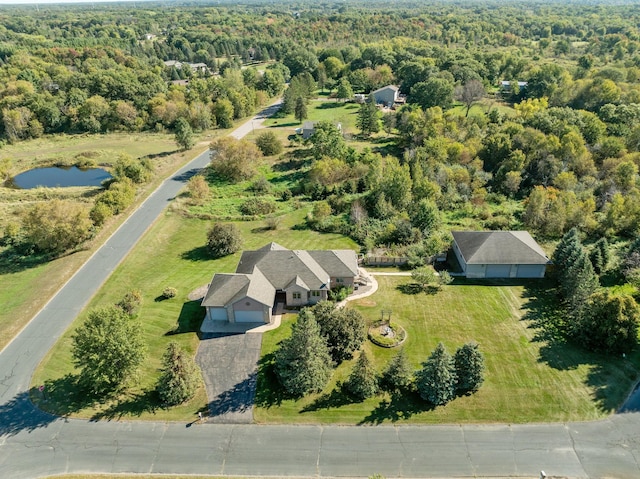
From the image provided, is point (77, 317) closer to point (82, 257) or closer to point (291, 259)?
point (82, 257)

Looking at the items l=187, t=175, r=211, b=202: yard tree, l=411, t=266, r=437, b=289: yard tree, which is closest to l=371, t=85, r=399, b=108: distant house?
l=187, t=175, r=211, b=202: yard tree

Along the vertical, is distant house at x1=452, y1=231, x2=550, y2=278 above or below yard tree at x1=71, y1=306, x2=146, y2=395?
below

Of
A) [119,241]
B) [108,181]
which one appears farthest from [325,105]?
[119,241]

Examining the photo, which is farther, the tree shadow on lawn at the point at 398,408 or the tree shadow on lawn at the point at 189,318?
the tree shadow on lawn at the point at 189,318

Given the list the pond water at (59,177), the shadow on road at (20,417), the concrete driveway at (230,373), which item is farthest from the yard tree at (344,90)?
the shadow on road at (20,417)

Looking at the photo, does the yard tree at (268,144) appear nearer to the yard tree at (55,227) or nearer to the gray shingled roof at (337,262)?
the yard tree at (55,227)

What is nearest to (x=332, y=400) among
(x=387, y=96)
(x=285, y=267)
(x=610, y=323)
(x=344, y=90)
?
(x=285, y=267)

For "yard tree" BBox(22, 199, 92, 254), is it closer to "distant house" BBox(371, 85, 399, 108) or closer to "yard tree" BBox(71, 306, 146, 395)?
"yard tree" BBox(71, 306, 146, 395)
